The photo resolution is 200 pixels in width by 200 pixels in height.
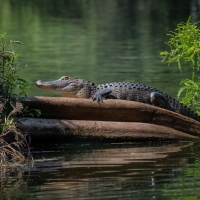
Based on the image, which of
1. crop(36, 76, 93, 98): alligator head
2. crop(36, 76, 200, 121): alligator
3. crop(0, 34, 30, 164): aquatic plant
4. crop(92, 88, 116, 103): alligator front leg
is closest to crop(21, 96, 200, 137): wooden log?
crop(92, 88, 116, 103): alligator front leg

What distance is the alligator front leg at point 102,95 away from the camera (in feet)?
35.9

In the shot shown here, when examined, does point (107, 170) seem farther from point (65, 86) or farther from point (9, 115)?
point (65, 86)

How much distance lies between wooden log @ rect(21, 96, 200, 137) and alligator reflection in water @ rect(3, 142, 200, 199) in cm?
43

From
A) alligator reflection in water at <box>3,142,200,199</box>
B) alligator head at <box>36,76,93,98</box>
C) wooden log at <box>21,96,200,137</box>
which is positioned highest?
alligator head at <box>36,76,93,98</box>

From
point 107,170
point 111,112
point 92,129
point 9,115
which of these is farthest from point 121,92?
point 107,170

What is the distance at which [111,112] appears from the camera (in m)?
10.8

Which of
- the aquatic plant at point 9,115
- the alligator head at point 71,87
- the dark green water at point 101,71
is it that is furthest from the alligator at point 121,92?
the aquatic plant at point 9,115

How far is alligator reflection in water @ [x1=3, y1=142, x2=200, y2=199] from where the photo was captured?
24.8ft

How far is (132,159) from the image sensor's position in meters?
9.43

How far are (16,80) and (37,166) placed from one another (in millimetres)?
1828

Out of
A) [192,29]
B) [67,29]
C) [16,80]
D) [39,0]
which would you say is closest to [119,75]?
[192,29]

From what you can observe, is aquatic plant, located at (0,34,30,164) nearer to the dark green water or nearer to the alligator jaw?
the dark green water

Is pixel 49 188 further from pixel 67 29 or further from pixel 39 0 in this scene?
pixel 39 0

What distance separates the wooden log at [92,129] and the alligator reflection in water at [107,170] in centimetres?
15
